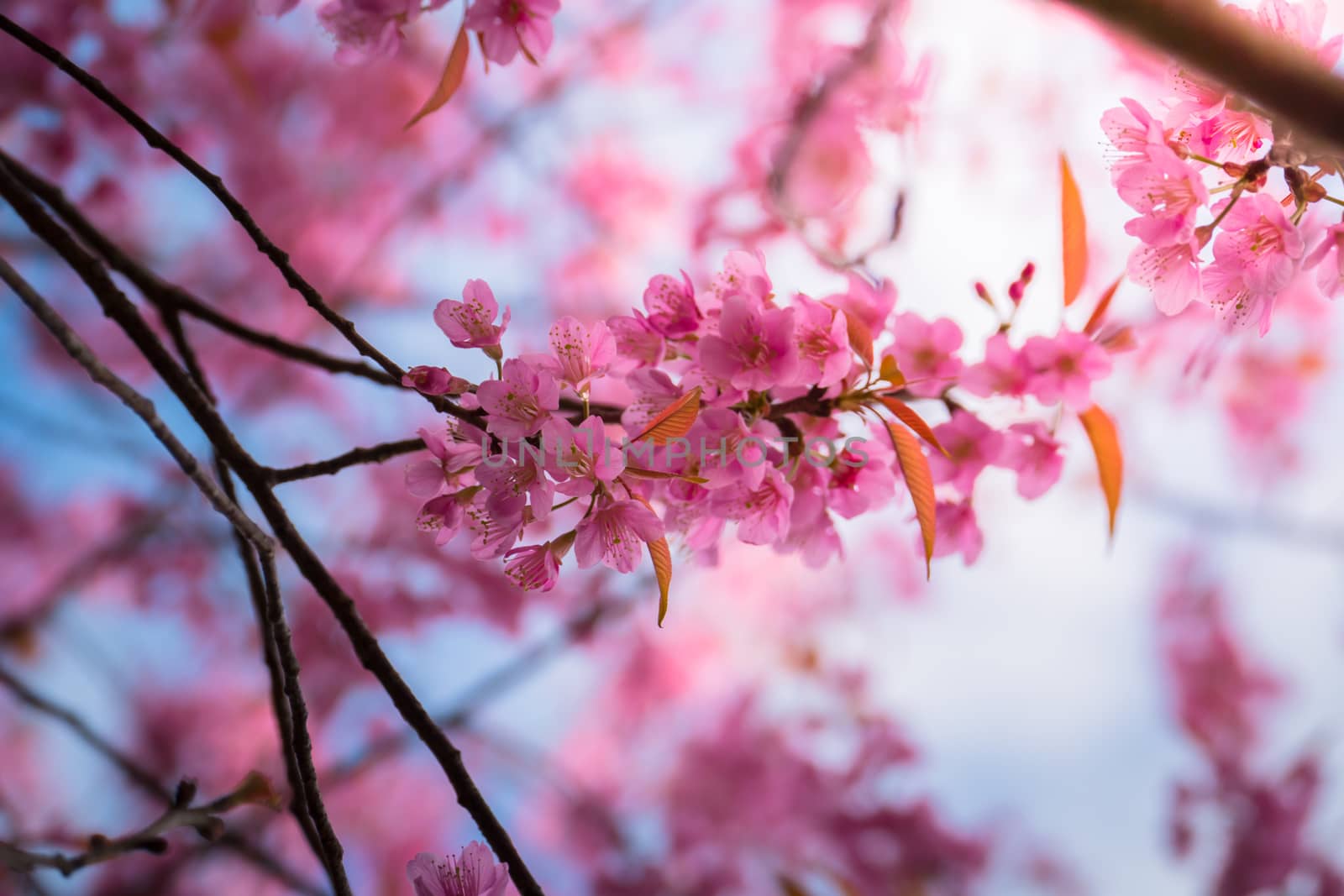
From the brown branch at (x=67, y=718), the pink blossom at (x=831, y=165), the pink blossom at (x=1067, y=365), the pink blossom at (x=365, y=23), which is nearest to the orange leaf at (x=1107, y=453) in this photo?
the pink blossom at (x=1067, y=365)

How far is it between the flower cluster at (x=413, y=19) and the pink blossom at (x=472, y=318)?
19 centimetres

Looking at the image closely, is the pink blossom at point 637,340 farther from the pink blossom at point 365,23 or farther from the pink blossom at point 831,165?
the pink blossom at point 831,165

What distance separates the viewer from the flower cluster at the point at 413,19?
58cm

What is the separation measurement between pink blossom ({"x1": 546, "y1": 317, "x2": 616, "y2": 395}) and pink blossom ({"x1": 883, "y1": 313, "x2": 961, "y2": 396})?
0.24 meters

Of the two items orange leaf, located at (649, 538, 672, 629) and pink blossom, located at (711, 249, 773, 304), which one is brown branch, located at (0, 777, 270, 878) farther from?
pink blossom, located at (711, 249, 773, 304)

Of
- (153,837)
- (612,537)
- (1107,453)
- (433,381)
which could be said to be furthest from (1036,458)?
(153,837)

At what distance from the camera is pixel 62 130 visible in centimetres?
145

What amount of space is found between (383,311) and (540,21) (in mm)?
2681

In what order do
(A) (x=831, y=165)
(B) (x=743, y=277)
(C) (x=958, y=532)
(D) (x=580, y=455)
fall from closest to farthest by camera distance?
(D) (x=580, y=455)
(B) (x=743, y=277)
(C) (x=958, y=532)
(A) (x=831, y=165)

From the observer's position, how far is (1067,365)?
0.65 meters

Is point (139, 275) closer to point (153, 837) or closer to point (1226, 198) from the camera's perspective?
point (153, 837)

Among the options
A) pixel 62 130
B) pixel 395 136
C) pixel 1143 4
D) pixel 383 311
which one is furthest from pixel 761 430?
pixel 395 136

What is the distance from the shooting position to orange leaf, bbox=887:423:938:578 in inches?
23.2

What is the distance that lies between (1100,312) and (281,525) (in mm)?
652
